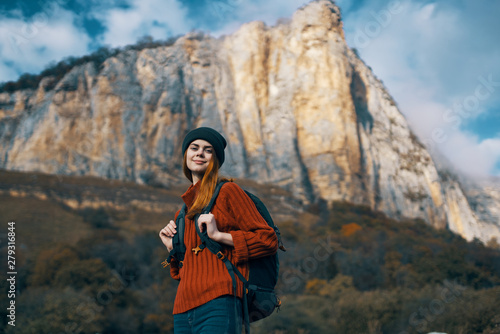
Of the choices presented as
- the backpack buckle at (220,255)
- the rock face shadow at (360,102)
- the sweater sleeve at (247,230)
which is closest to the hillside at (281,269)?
the sweater sleeve at (247,230)

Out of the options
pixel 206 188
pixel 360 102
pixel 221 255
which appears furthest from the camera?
pixel 360 102

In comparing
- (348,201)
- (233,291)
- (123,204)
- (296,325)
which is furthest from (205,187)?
(348,201)

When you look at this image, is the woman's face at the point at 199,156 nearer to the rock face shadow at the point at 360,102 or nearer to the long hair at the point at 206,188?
the long hair at the point at 206,188

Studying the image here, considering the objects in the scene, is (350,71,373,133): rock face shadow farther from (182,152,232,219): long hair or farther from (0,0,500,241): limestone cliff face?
(182,152,232,219): long hair

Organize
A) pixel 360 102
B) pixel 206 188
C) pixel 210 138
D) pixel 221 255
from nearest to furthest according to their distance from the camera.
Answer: pixel 221 255 → pixel 206 188 → pixel 210 138 → pixel 360 102

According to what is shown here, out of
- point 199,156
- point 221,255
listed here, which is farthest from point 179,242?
point 199,156

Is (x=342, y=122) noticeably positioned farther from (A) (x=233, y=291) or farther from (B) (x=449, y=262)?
(A) (x=233, y=291)

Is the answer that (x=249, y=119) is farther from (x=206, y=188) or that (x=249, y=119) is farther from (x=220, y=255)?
(x=220, y=255)

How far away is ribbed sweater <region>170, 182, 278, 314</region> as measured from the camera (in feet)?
6.96

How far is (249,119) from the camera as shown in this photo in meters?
60.8

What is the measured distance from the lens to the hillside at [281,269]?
653 inches

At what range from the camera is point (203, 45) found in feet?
Answer: 213

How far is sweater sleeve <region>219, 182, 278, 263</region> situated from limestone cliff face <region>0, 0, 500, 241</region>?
5118 centimetres

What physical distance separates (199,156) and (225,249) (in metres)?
0.56
